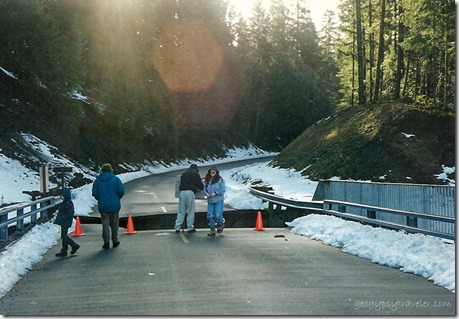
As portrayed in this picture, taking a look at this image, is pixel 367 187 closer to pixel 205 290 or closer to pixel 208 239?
pixel 208 239

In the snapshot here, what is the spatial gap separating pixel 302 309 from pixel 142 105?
58991 millimetres

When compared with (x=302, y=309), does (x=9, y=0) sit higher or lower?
higher

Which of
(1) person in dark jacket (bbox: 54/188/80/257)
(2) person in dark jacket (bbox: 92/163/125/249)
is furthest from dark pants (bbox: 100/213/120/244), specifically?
(1) person in dark jacket (bbox: 54/188/80/257)

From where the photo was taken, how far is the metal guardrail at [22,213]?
14.1 m

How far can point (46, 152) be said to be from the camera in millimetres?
41969

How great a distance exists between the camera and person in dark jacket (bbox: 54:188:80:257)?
43.6ft

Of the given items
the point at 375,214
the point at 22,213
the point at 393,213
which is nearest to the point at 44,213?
the point at 22,213

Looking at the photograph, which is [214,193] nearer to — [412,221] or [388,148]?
[412,221]

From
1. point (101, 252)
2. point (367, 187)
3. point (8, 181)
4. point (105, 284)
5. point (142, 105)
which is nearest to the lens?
point (105, 284)

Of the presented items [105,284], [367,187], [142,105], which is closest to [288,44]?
[142,105]

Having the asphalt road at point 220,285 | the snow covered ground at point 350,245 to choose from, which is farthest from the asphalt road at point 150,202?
the asphalt road at point 220,285

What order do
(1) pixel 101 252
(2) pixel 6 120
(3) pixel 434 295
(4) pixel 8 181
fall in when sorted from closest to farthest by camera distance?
1. (3) pixel 434 295
2. (1) pixel 101 252
3. (4) pixel 8 181
4. (2) pixel 6 120

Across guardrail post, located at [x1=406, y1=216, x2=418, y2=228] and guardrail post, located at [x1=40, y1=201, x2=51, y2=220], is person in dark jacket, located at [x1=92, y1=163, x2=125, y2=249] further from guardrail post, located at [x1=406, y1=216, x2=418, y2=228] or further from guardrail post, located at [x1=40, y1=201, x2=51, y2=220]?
guardrail post, located at [x1=406, y1=216, x2=418, y2=228]

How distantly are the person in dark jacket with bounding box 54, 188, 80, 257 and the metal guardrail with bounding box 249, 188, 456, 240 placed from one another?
751 centimetres
